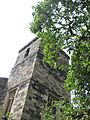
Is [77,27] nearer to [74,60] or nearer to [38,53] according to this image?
[74,60]

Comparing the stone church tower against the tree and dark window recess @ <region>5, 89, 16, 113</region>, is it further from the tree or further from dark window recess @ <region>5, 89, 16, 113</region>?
the tree

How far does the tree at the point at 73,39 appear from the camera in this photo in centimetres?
809

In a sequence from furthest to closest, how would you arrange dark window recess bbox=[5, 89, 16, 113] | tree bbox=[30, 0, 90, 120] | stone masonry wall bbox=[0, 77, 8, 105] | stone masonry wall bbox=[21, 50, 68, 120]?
stone masonry wall bbox=[0, 77, 8, 105]
dark window recess bbox=[5, 89, 16, 113]
stone masonry wall bbox=[21, 50, 68, 120]
tree bbox=[30, 0, 90, 120]

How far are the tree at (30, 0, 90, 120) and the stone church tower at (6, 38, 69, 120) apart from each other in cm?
302

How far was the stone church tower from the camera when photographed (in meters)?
10.7

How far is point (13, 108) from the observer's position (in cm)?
1124

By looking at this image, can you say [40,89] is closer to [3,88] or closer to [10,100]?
[10,100]

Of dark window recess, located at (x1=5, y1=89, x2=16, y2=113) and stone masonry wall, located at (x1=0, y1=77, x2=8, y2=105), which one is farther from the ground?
stone masonry wall, located at (x1=0, y1=77, x2=8, y2=105)

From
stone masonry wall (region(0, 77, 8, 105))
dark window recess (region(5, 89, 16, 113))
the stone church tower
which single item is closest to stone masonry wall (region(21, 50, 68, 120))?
the stone church tower

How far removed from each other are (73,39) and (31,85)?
4392 mm

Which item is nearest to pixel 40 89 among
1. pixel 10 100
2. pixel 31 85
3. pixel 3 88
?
pixel 31 85

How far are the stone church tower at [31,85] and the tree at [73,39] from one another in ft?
9.92

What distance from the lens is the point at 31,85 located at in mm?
11516

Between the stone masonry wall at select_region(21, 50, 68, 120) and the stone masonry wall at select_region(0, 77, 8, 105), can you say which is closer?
the stone masonry wall at select_region(21, 50, 68, 120)
